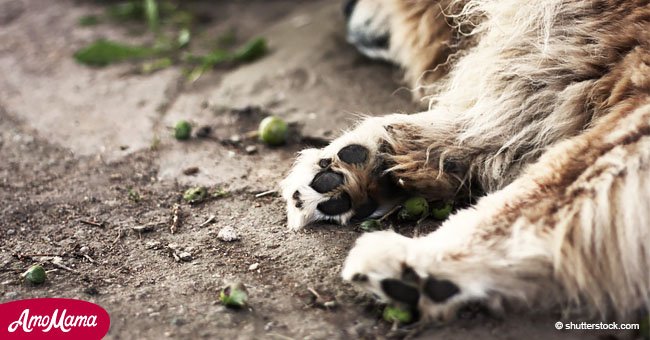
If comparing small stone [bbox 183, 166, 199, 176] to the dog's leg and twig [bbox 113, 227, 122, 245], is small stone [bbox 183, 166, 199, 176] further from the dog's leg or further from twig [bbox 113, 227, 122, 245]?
the dog's leg

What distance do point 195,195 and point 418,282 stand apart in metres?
1.02

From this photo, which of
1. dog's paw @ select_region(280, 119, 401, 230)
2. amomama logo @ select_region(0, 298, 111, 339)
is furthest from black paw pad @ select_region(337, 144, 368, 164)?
amomama logo @ select_region(0, 298, 111, 339)

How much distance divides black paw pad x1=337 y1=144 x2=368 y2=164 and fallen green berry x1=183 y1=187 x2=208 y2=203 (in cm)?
55

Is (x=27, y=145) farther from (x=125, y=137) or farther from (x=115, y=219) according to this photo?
(x=115, y=219)

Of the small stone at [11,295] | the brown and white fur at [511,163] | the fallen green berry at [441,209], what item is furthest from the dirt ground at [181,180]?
the fallen green berry at [441,209]

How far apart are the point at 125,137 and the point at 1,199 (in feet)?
1.99

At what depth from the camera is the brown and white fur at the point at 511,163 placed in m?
1.77

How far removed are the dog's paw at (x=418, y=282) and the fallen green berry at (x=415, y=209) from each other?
1.33ft

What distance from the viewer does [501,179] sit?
2283mm

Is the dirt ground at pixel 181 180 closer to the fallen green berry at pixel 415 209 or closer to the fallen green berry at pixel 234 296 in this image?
the fallen green berry at pixel 234 296

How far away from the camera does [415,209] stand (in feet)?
7.43

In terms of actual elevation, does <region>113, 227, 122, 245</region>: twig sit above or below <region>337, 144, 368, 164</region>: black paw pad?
below

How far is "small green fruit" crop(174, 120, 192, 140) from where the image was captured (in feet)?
9.88

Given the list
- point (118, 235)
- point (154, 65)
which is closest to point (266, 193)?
point (118, 235)
